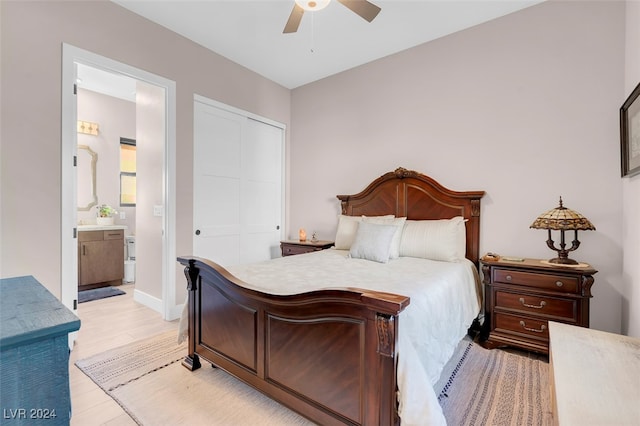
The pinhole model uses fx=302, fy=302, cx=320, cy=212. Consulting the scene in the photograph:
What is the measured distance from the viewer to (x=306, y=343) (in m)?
1.61

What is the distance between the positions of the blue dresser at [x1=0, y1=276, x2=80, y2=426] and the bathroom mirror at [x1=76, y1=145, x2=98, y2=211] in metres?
4.97

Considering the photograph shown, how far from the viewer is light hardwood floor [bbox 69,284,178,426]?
1772 millimetres

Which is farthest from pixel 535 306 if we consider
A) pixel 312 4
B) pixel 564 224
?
pixel 312 4

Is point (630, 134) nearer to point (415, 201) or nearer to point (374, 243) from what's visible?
point (415, 201)

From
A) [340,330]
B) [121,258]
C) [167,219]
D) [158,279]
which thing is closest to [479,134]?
[340,330]

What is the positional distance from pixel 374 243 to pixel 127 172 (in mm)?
4675

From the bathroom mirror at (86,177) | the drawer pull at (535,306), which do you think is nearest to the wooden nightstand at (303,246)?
the drawer pull at (535,306)

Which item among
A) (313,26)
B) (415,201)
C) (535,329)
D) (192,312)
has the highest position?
(313,26)

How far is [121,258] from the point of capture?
15.3 ft

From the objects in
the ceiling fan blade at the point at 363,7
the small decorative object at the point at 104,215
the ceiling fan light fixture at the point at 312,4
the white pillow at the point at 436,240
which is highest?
the ceiling fan blade at the point at 363,7

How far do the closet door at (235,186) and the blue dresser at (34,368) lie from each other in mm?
2849

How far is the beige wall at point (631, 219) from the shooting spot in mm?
2008

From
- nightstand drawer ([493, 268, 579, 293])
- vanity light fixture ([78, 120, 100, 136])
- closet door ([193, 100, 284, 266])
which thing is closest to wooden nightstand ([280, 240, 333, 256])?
closet door ([193, 100, 284, 266])

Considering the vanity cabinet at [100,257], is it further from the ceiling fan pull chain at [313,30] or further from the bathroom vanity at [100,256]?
the ceiling fan pull chain at [313,30]
